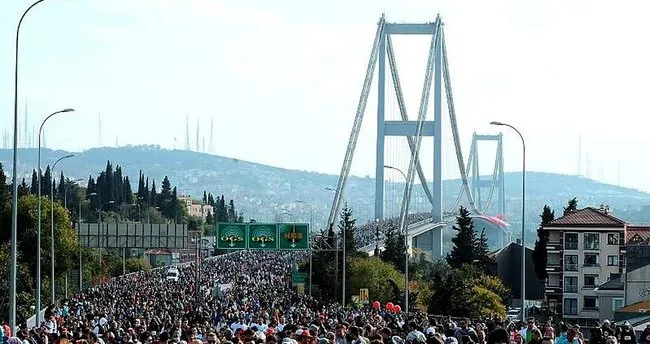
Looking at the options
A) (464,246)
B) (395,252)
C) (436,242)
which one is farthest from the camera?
(436,242)

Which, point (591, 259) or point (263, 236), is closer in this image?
point (263, 236)

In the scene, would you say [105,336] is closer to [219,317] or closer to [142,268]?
[219,317]

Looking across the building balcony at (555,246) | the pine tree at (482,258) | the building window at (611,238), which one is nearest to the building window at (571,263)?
the building balcony at (555,246)

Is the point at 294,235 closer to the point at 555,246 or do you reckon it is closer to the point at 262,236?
the point at 262,236

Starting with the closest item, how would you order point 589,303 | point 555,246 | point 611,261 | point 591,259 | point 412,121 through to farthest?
point 589,303 → point 591,259 → point 611,261 → point 555,246 → point 412,121

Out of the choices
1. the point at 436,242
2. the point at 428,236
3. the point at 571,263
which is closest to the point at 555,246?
the point at 571,263

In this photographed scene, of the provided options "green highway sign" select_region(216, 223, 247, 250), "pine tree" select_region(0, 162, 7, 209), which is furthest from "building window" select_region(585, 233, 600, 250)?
"pine tree" select_region(0, 162, 7, 209)

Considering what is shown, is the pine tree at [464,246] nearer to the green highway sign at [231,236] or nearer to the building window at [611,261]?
the building window at [611,261]
